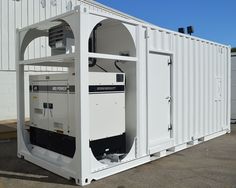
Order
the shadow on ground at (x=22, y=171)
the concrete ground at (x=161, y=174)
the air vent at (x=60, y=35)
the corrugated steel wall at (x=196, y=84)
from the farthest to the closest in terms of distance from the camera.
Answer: the corrugated steel wall at (x=196, y=84) → the air vent at (x=60, y=35) → the shadow on ground at (x=22, y=171) → the concrete ground at (x=161, y=174)

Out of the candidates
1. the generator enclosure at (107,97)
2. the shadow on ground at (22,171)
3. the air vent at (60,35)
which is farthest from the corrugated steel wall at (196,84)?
the shadow on ground at (22,171)

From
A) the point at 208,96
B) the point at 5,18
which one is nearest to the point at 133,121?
the point at 208,96

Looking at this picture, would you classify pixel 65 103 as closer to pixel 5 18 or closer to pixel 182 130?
pixel 182 130

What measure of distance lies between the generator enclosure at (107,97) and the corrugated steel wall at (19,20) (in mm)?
3658

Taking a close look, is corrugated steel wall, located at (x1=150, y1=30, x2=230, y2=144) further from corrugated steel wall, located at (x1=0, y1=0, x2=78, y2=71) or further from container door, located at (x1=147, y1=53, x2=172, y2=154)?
corrugated steel wall, located at (x1=0, y1=0, x2=78, y2=71)

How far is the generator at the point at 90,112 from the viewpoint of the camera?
4.83 metres

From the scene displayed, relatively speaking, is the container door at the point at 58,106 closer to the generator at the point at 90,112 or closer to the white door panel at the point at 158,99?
the generator at the point at 90,112

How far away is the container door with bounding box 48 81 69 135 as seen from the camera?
4969 mm

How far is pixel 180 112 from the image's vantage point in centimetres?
649

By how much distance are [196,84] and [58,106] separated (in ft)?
11.7

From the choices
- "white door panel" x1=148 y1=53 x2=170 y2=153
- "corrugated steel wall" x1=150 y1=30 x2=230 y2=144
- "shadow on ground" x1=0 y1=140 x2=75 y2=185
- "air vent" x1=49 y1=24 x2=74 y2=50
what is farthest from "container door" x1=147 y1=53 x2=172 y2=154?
"shadow on ground" x1=0 y1=140 x2=75 y2=185

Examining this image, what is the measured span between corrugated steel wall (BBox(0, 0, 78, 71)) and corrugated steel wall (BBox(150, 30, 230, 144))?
17.7ft

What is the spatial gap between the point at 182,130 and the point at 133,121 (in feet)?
5.49

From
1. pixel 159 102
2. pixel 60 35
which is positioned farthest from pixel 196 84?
pixel 60 35
